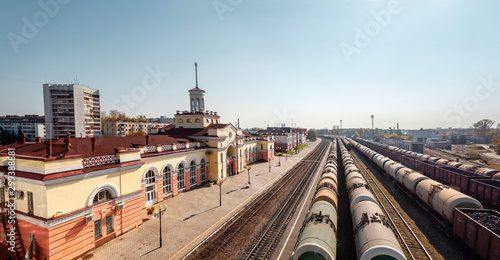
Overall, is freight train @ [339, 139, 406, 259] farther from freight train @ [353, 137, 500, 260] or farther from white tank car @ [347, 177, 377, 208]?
freight train @ [353, 137, 500, 260]

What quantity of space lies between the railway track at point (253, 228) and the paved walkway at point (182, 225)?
1.01 meters

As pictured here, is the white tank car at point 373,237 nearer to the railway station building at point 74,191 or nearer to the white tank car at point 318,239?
the white tank car at point 318,239

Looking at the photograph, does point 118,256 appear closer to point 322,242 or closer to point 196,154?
point 322,242

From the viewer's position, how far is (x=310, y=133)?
158 metres

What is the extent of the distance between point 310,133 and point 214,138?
447 feet

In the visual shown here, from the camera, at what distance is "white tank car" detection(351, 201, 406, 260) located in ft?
33.7

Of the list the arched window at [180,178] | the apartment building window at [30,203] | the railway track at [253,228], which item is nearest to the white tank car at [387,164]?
the railway track at [253,228]

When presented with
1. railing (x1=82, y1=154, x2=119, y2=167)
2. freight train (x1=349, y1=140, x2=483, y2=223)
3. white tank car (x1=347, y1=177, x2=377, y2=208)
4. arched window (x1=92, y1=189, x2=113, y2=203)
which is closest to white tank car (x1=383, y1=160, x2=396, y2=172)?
freight train (x1=349, y1=140, x2=483, y2=223)

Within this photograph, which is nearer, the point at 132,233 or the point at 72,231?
the point at 72,231

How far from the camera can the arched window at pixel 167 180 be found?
87.7 ft

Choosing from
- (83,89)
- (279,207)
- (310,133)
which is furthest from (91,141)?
(310,133)

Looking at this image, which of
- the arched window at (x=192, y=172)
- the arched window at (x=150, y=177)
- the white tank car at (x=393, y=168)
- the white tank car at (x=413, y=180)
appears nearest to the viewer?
the arched window at (x=150, y=177)

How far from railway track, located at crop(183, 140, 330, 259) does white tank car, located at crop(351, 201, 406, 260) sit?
7.23 m

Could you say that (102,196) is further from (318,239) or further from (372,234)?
(372,234)
